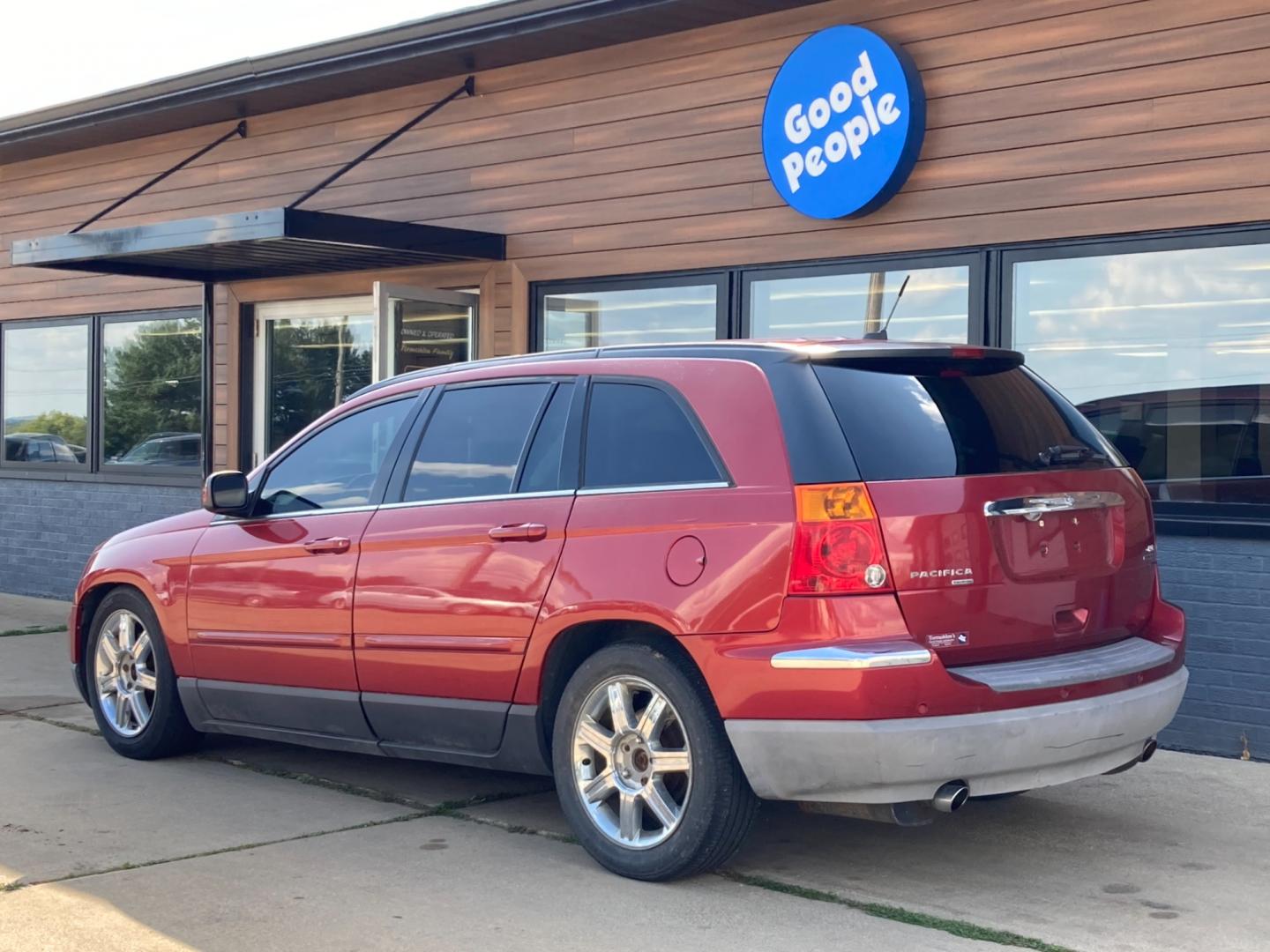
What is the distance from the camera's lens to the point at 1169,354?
761 cm

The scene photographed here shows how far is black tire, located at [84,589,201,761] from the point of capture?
275 inches

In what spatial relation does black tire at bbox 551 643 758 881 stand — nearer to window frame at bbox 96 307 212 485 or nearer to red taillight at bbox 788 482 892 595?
red taillight at bbox 788 482 892 595

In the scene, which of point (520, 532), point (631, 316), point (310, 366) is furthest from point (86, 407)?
point (520, 532)

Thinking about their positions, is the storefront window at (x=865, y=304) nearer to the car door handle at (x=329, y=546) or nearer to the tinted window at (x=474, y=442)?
the tinted window at (x=474, y=442)

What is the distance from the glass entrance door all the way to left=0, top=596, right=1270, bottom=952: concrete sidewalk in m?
4.22

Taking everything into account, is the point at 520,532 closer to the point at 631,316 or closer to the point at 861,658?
the point at 861,658

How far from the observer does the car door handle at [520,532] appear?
17.8 ft

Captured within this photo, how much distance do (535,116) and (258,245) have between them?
2.08 m

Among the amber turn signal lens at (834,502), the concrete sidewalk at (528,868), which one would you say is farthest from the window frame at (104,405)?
the amber turn signal lens at (834,502)

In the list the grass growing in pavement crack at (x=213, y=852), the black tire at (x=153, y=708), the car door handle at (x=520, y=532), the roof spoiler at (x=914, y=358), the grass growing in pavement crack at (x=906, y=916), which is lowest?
the grass growing in pavement crack at (x=213, y=852)

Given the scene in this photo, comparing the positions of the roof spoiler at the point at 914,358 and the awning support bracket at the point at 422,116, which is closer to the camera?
the roof spoiler at the point at 914,358

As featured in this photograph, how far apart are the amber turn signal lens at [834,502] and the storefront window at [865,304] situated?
12.9 ft

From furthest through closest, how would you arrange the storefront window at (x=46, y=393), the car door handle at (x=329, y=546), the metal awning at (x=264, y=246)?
the storefront window at (x=46, y=393), the metal awning at (x=264, y=246), the car door handle at (x=329, y=546)

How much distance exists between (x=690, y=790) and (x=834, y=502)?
1.04 m
